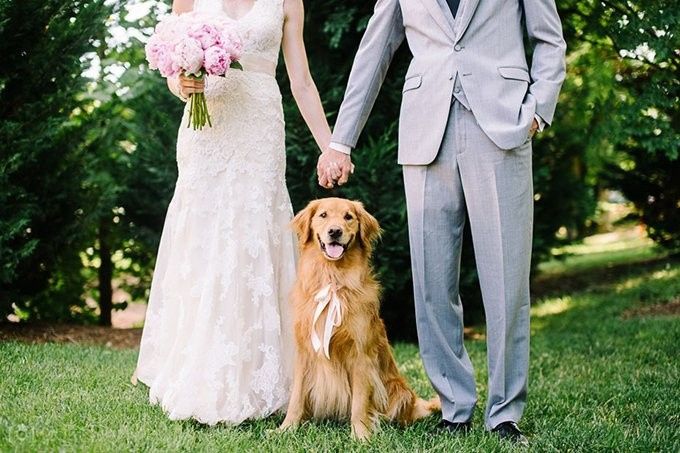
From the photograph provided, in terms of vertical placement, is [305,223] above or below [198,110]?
below

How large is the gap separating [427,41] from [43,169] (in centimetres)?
375

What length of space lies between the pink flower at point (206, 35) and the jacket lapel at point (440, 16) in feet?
3.17

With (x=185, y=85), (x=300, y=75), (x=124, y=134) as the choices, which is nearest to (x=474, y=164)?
(x=300, y=75)

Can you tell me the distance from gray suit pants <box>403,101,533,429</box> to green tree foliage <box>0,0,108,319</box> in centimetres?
324

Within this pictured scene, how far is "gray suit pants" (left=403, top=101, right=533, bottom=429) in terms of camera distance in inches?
126

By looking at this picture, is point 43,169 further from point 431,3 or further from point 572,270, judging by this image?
point 572,270

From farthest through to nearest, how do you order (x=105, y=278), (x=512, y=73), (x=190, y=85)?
(x=105, y=278) → (x=190, y=85) → (x=512, y=73)

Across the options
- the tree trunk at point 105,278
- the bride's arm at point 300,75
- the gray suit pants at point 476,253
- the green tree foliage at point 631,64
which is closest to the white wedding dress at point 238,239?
the bride's arm at point 300,75

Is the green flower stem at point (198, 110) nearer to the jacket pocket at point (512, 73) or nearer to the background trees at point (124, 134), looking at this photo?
the jacket pocket at point (512, 73)

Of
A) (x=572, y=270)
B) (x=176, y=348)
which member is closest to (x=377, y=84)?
(x=176, y=348)

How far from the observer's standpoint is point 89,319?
288 inches

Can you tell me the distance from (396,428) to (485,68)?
1.74 meters

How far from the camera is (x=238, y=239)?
3736 mm

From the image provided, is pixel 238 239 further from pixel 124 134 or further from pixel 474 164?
pixel 124 134
